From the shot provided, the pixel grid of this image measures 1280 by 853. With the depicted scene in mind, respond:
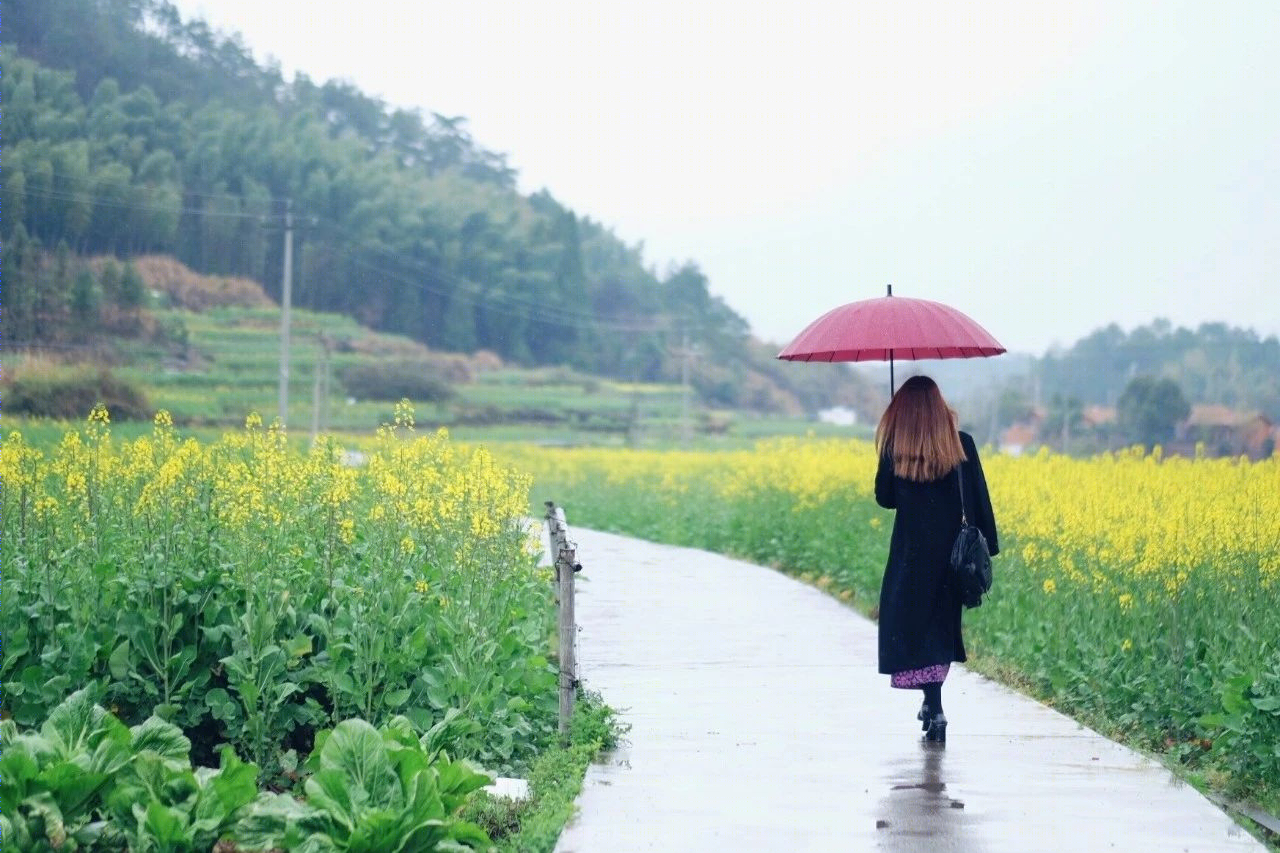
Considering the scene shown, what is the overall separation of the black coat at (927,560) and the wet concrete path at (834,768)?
A: 491 mm

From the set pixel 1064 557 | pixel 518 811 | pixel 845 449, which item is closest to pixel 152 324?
pixel 845 449

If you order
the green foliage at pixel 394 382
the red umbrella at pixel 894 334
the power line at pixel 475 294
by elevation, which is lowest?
the red umbrella at pixel 894 334

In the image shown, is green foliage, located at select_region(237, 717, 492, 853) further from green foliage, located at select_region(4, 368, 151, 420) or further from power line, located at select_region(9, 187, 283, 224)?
power line, located at select_region(9, 187, 283, 224)

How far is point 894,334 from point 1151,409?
16298 mm

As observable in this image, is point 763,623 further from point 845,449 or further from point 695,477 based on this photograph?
point 695,477

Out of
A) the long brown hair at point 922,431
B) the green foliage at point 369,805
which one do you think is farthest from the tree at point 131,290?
the green foliage at point 369,805

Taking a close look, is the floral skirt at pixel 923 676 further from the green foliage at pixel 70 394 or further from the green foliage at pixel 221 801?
the green foliage at pixel 70 394

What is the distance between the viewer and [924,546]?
27.3ft

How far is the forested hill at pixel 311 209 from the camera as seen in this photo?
41.8m

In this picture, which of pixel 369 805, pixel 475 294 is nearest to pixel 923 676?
pixel 369 805

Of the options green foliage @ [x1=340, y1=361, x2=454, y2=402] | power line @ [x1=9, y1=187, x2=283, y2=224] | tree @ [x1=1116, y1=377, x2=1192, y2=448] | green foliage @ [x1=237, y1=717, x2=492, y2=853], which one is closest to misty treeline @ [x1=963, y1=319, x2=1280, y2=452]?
tree @ [x1=1116, y1=377, x2=1192, y2=448]

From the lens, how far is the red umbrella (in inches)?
326

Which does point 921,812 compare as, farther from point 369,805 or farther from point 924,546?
point 369,805

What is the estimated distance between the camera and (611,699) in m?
9.31
